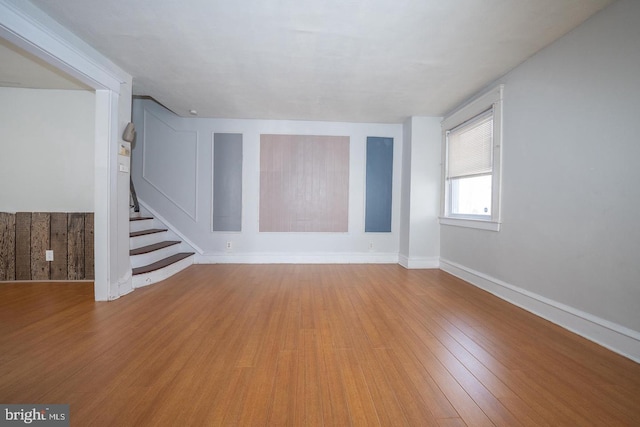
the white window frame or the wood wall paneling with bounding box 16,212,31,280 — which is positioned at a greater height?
the white window frame

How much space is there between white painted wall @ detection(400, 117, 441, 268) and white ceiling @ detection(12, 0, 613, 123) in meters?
0.75

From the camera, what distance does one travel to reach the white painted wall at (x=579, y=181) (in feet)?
5.78

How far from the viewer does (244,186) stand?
445cm

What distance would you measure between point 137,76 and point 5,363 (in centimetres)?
294

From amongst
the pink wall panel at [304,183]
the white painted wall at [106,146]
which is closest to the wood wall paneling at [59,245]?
the white painted wall at [106,146]

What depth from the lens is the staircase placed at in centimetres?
321

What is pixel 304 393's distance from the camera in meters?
1.35

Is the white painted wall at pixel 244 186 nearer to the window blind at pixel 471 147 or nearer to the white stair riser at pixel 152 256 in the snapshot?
the white stair riser at pixel 152 256

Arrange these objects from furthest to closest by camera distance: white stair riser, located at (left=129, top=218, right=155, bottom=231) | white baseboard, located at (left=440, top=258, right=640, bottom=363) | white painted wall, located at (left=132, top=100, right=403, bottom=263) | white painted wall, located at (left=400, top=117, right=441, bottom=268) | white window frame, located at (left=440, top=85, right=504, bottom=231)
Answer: white painted wall, located at (left=132, top=100, right=403, bottom=263) → white painted wall, located at (left=400, top=117, right=441, bottom=268) → white stair riser, located at (left=129, top=218, right=155, bottom=231) → white window frame, located at (left=440, top=85, right=504, bottom=231) → white baseboard, located at (left=440, top=258, right=640, bottom=363)

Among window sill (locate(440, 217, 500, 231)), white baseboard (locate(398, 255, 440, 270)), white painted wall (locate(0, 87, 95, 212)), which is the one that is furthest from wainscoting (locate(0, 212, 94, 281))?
window sill (locate(440, 217, 500, 231))

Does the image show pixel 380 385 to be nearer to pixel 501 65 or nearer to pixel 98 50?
pixel 501 65

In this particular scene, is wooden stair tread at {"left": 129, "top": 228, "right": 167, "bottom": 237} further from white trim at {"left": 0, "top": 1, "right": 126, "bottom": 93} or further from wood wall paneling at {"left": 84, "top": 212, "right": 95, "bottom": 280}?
white trim at {"left": 0, "top": 1, "right": 126, "bottom": 93}

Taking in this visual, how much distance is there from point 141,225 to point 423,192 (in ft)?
15.3

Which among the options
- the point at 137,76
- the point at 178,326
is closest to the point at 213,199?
the point at 137,76
